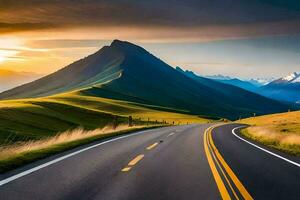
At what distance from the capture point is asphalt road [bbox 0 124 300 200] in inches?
332

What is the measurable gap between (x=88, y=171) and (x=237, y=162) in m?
5.47

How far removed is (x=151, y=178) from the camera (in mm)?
10430

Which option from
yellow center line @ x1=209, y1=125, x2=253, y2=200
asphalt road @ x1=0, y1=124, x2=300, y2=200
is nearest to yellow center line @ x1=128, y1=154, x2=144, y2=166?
asphalt road @ x1=0, y1=124, x2=300, y2=200

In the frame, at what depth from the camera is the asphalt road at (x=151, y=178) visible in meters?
8.44

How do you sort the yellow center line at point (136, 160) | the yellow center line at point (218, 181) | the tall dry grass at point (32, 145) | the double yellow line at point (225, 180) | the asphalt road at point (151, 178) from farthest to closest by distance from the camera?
the tall dry grass at point (32, 145) → the yellow center line at point (136, 160) → the double yellow line at point (225, 180) → the yellow center line at point (218, 181) → the asphalt road at point (151, 178)

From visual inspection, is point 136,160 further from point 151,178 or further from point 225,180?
point 225,180

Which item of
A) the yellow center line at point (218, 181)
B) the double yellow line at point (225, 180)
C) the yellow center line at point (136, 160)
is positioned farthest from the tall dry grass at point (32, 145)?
the double yellow line at point (225, 180)

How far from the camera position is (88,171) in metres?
11.2

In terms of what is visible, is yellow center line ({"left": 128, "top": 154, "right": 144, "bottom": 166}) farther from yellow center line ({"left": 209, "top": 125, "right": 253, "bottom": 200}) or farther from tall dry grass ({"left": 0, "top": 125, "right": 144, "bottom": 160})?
tall dry grass ({"left": 0, "top": 125, "right": 144, "bottom": 160})

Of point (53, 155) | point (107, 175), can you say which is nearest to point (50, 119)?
point (53, 155)

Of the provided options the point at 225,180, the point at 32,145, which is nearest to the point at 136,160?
the point at 225,180

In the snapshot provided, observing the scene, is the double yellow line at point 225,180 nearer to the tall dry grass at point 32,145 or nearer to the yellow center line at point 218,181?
the yellow center line at point 218,181

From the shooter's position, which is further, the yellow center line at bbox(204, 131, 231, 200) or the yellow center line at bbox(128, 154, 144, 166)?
the yellow center line at bbox(128, 154, 144, 166)

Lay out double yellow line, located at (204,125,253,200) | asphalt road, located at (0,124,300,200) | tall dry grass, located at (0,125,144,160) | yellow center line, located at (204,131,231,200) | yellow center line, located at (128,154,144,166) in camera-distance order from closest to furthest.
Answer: asphalt road, located at (0,124,300,200)
yellow center line, located at (204,131,231,200)
double yellow line, located at (204,125,253,200)
yellow center line, located at (128,154,144,166)
tall dry grass, located at (0,125,144,160)
